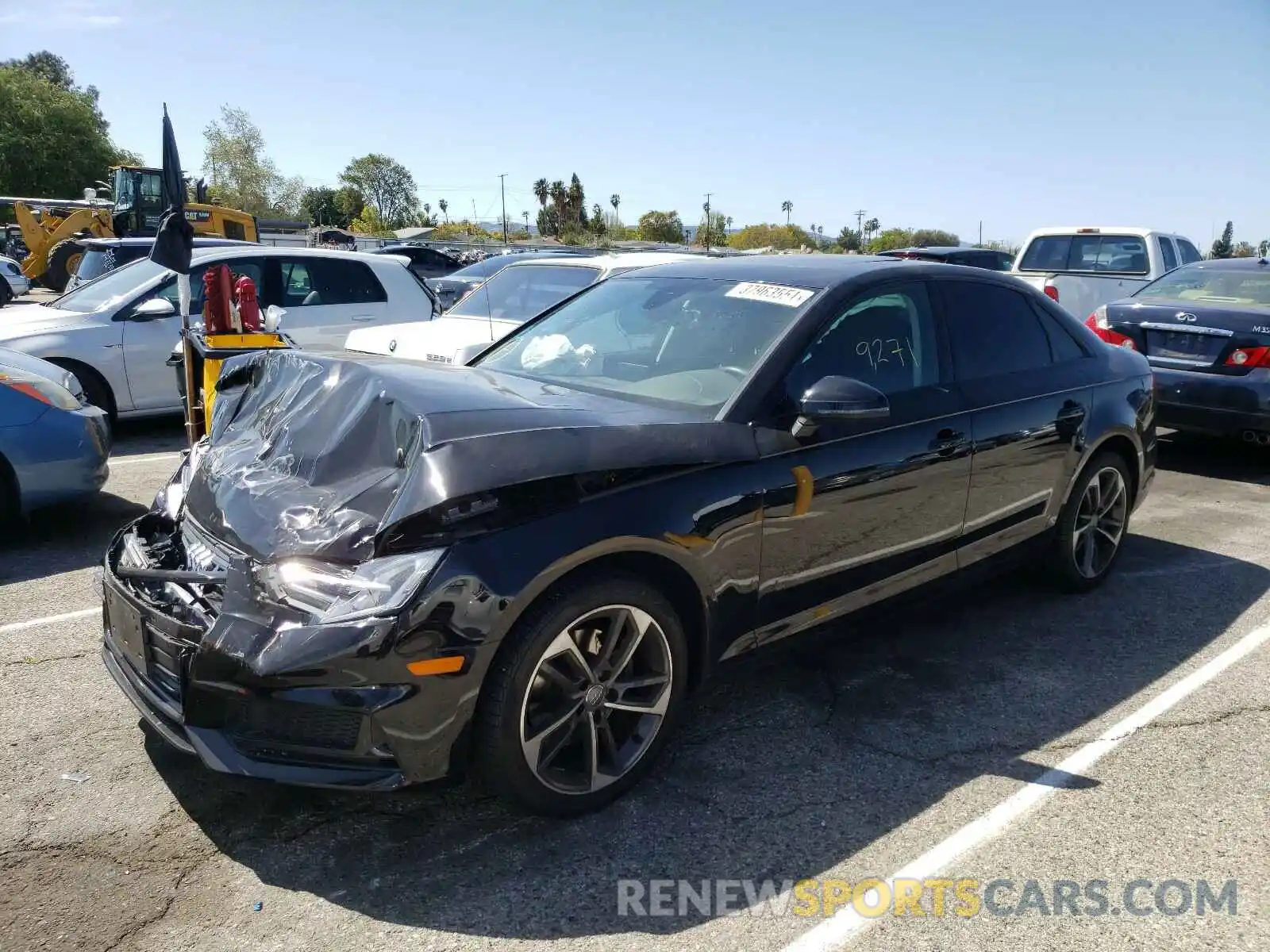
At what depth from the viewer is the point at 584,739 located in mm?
2926

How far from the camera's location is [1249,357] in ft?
24.5

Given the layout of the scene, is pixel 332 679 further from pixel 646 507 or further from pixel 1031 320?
pixel 1031 320

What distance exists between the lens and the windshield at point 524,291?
8266mm

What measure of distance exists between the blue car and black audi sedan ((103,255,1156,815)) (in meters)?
2.19

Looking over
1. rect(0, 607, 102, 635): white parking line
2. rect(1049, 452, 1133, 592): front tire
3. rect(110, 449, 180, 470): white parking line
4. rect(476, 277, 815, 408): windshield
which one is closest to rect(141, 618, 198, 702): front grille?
rect(476, 277, 815, 408): windshield

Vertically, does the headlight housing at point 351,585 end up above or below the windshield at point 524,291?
below

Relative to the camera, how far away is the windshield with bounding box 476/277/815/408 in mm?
3492

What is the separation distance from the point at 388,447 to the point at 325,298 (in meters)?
7.11

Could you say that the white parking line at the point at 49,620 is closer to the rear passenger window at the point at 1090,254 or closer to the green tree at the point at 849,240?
the rear passenger window at the point at 1090,254

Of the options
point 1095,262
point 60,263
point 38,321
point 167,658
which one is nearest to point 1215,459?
point 1095,262

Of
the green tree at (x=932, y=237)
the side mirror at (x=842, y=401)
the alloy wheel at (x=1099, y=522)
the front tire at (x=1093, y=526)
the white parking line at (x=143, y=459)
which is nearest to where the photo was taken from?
the side mirror at (x=842, y=401)

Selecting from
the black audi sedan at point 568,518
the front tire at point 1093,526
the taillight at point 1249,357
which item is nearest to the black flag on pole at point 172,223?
the black audi sedan at point 568,518

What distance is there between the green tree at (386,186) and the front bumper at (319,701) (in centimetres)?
11462

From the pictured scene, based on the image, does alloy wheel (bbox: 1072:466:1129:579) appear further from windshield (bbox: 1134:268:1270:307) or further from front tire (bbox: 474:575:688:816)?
Result: windshield (bbox: 1134:268:1270:307)
